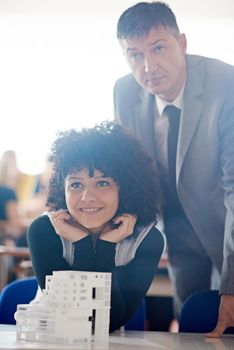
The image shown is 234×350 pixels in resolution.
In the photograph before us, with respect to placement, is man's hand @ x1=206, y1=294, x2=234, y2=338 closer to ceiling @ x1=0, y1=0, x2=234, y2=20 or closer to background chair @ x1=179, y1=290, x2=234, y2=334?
background chair @ x1=179, y1=290, x2=234, y2=334

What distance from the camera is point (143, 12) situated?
5.61ft

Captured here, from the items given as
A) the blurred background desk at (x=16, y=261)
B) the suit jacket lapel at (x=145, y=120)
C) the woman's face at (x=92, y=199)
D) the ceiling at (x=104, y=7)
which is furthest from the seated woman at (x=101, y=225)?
the blurred background desk at (x=16, y=261)

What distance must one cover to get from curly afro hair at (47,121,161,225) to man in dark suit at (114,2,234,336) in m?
0.11

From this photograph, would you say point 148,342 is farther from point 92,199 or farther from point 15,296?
point 15,296

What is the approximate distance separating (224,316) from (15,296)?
0.60 metres

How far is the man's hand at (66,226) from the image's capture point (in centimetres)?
161

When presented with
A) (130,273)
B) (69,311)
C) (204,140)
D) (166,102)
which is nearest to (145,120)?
(166,102)

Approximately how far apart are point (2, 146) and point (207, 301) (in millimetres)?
730

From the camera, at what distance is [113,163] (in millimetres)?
1659

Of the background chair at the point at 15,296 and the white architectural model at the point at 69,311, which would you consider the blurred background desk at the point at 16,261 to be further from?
the white architectural model at the point at 69,311

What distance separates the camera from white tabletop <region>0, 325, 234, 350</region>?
4.32 ft

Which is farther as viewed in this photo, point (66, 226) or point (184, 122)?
point (184, 122)

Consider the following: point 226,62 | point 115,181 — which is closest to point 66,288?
point 115,181

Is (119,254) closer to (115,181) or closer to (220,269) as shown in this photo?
(115,181)
